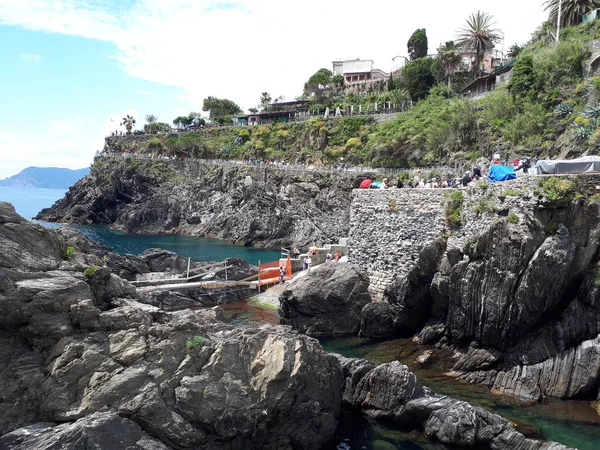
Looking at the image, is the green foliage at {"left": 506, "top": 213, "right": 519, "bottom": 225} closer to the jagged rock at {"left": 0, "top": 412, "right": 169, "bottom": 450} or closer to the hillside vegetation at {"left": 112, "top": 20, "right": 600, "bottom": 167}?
the hillside vegetation at {"left": 112, "top": 20, "right": 600, "bottom": 167}

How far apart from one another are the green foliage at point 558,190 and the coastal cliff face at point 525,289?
0.13 ft

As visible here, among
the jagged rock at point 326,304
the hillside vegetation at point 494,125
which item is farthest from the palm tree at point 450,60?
the jagged rock at point 326,304

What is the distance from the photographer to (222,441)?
44.1ft

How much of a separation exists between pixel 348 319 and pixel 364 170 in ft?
124

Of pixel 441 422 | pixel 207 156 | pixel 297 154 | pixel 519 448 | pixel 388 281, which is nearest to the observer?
pixel 519 448

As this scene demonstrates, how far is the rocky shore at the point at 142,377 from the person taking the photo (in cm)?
1246

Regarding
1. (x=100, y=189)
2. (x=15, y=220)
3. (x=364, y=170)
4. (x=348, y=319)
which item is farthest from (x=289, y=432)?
(x=100, y=189)

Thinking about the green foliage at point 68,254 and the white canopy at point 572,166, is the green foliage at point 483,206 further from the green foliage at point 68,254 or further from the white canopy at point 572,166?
the green foliage at point 68,254

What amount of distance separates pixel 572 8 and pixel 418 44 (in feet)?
162

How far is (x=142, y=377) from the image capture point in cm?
1320

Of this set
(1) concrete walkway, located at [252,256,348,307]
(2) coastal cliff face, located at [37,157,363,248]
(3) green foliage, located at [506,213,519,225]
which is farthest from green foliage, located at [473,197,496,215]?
(2) coastal cliff face, located at [37,157,363,248]

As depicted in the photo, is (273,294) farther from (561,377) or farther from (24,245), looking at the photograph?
(24,245)

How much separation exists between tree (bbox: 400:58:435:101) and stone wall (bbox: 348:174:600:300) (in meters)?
51.0

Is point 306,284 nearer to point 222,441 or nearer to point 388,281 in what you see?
point 388,281
